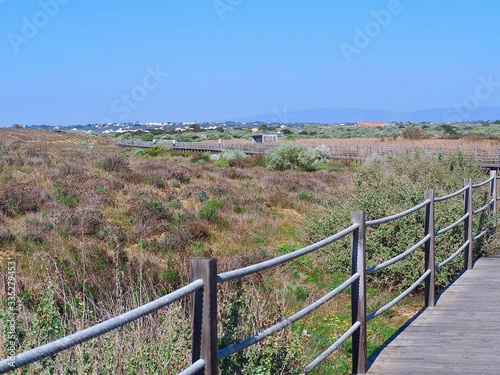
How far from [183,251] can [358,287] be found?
7486 millimetres

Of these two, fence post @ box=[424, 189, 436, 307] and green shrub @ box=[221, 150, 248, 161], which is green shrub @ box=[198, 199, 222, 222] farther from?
green shrub @ box=[221, 150, 248, 161]

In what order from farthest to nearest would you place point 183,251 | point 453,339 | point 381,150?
point 381,150, point 183,251, point 453,339

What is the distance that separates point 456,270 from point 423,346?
388cm

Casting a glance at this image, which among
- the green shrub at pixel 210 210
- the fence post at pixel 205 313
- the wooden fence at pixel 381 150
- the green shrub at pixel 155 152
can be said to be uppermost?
the fence post at pixel 205 313

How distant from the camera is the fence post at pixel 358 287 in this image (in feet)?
17.4

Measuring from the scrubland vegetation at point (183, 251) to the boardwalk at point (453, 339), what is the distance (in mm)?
490

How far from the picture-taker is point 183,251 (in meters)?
12.6

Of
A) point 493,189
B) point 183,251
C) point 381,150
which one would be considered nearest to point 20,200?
point 183,251

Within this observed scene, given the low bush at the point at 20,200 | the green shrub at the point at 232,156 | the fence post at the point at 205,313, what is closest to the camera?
the fence post at the point at 205,313

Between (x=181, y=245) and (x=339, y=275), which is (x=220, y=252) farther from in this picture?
(x=339, y=275)

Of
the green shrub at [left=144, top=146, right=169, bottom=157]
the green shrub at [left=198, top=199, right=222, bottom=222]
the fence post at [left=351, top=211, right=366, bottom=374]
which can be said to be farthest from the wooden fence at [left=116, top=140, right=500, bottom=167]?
the fence post at [left=351, top=211, right=366, bottom=374]

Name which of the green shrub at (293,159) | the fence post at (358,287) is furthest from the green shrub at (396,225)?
the green shrub at (293,159)

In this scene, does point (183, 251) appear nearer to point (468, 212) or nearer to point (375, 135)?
point (468, 212)

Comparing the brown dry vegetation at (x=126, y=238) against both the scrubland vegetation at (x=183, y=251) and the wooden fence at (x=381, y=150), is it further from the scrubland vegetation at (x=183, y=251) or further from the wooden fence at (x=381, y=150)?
the wooden fence at (x=381, y=150)
